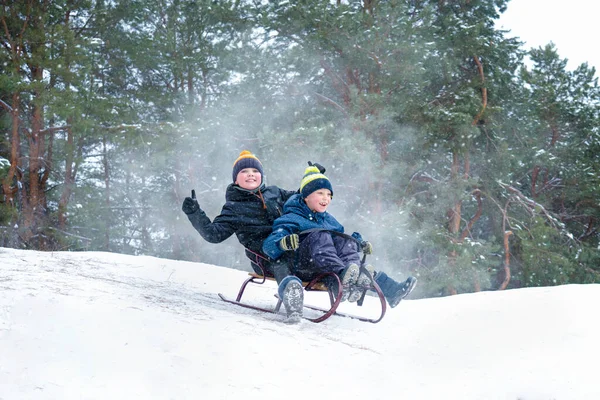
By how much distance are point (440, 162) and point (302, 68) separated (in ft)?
15.1

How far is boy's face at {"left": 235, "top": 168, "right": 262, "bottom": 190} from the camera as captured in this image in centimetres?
438

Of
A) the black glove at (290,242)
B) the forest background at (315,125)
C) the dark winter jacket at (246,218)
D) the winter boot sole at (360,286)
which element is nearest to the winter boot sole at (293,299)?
the black glove at (290,242)

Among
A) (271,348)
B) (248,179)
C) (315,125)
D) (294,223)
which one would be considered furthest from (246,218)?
(315,125)

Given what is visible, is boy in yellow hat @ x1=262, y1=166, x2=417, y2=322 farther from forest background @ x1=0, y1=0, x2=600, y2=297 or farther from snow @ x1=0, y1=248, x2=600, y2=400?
forest background @ x1=0, y1=0, x2=600, y2=297

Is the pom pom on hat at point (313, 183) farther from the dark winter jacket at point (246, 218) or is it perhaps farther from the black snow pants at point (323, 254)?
the dark winter jacket at point (246, 218)

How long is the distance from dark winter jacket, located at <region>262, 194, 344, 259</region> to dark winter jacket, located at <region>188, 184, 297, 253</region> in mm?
347

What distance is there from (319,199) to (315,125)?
8542 millimetres

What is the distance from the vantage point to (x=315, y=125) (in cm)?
1234

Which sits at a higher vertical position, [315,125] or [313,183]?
[315,125]

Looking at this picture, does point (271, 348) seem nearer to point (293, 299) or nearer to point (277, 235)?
point (293, 299)

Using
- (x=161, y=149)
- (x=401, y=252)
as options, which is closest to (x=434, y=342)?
(x=401, y=252)

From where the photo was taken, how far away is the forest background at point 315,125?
1130 cm

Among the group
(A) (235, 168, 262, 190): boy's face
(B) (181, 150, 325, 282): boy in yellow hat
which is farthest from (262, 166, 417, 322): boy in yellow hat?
(A) (235, 168, 262, 190): boy's face

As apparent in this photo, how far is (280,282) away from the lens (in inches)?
149
